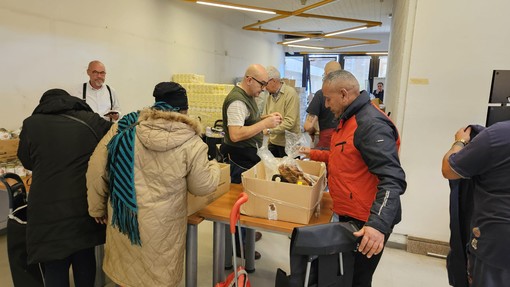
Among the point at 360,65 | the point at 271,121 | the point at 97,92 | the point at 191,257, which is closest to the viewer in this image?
the point at 191,257

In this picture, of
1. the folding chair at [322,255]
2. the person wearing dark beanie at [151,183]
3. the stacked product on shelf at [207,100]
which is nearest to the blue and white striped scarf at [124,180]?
the person wearing dark beanie at [151,183]

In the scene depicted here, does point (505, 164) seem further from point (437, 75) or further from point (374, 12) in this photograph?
point (374, 12)

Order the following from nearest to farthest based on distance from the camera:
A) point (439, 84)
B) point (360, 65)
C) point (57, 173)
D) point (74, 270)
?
point (57, 173) → point (74, 270) → point (439, 84) → point (360, 65)

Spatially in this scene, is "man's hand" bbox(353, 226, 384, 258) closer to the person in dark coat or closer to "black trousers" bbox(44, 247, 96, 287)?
the person in dark coat

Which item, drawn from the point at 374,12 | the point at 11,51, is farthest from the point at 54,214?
the point at 374,12

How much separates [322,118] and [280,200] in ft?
7.34

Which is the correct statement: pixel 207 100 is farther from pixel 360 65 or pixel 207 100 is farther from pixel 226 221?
pixel 360 65

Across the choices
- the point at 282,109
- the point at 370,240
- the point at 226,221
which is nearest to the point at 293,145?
the point at 226,221

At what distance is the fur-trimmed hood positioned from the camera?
151 cm

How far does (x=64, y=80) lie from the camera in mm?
4180

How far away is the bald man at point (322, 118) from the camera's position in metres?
3.68

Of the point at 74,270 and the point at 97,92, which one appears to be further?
the point at 97,92

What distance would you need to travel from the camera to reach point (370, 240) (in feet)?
4.58

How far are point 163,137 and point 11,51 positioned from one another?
10.1 feet
